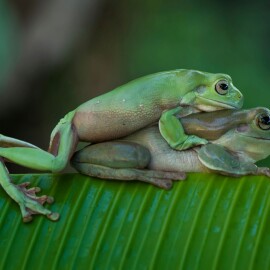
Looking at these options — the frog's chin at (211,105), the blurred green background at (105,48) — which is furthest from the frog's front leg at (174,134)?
the blurred green background at (105,48)

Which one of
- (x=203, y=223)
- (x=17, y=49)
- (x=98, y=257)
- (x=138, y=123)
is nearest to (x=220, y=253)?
(x=203, y=223)

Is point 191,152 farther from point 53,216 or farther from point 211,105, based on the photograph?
point 53,216

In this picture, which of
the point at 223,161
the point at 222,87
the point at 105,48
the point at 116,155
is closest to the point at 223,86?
the point at 222,87

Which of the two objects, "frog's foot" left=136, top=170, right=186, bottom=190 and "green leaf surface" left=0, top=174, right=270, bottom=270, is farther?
"frog's foot" left=136, top=170, right=186, bottom=190

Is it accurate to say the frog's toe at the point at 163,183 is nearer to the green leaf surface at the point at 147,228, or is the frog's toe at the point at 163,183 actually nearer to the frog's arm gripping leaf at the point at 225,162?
the green leaf surface at the point at 147,228

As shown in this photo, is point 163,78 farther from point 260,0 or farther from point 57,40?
point 260,0

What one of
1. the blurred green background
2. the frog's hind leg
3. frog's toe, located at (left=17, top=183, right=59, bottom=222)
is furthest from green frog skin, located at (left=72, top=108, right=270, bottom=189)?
the blurred green background

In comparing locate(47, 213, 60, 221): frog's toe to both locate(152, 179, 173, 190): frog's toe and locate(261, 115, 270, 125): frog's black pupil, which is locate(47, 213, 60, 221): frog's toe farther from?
locate(261, 115, 270, 125): frog's black pupil
